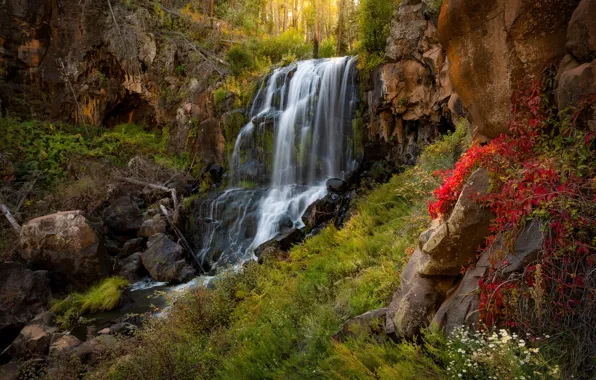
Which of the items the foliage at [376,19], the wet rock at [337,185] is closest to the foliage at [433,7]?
the foliage at [376,19]

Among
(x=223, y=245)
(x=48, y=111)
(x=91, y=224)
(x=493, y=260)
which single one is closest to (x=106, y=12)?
(x=48, y=111)

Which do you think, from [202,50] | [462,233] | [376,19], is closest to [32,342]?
[462,233]

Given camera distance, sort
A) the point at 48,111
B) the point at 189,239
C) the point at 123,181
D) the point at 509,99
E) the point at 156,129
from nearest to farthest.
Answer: the point at 509,99
the point at 189,239
the point at 123,181
the point at 48,111
the point at 156,129

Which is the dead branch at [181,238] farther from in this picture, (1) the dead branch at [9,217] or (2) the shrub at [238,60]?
(2) the shrub at [238,60]

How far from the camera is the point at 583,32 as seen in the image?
10.1ft

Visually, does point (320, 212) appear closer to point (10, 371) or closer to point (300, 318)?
point (300, 318)

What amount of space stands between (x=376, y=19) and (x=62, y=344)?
1244 centimetres

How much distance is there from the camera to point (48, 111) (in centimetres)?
1966

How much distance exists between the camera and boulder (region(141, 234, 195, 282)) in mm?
11148

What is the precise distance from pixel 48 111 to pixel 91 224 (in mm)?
12173

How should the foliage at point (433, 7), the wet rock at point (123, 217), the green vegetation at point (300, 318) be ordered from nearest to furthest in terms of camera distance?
the green vegetation at point (300, 318)
the foliage at point (433, 7)
the wet rock at point (123, 217)

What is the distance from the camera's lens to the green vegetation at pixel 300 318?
347cm

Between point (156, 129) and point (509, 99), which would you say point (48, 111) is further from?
point (509, 99)

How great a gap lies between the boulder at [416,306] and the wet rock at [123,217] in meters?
12.4
